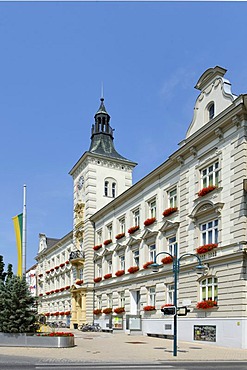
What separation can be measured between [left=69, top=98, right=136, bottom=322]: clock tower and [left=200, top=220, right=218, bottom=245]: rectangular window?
23.0m

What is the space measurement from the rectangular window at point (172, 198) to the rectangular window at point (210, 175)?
4123 millimetres

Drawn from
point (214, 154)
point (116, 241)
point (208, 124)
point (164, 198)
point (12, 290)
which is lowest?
point (12, 290)

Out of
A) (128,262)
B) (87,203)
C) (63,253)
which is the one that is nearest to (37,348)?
(128,262)

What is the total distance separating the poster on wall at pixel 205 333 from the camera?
2533cm

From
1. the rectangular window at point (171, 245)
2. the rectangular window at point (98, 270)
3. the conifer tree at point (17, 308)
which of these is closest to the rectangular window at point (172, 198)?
the rectangular window at point (171, 245)

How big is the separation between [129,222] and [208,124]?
15.3m

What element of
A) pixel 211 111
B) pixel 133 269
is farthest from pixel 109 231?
pixel 211 111

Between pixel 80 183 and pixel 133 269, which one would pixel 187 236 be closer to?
pixel 133 269

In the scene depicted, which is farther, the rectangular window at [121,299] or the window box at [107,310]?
the window box at [107,310]

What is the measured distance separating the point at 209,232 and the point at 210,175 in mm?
3651

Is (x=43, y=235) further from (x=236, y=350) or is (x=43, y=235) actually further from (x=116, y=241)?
(x=236, y=350)

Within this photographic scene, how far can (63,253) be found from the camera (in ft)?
209

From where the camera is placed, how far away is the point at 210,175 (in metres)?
27.9

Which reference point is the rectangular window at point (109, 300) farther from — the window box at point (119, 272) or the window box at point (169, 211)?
the window box at point (169, 211)
